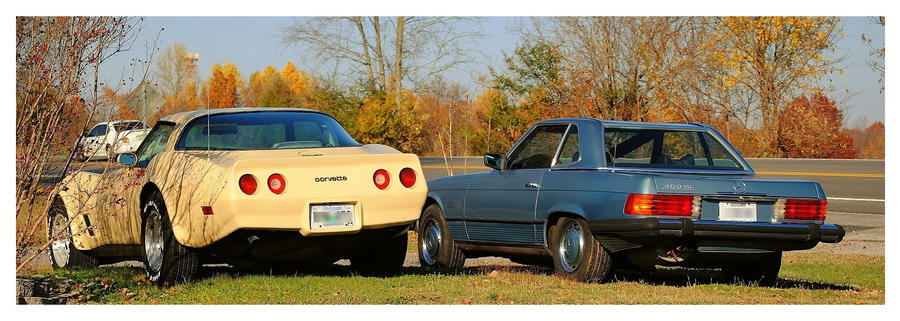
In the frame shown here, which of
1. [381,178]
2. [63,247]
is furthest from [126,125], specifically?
[63,247]

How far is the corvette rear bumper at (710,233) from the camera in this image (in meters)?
8.88

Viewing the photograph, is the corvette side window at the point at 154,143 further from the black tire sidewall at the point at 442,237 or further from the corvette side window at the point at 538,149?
the corvette side window at the point at 538,149

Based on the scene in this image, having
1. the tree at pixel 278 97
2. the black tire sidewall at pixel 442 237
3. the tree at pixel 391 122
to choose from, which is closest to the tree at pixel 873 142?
the tree at pixel 391 122

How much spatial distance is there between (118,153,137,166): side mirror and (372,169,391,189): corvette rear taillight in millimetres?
2292

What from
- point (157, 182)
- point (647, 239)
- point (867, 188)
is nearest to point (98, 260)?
point (157, 182)

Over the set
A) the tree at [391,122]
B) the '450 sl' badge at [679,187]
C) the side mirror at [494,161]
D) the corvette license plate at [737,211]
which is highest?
the tree at [391,122]

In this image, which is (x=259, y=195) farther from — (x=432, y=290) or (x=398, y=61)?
(x=398, y=61)

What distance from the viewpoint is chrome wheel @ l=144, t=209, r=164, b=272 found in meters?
9.29

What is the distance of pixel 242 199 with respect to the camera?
27.5 feet

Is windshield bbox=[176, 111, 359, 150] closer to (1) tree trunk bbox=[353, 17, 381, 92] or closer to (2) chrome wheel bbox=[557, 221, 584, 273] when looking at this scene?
(2) chrome wheel bbox=[557, 221, 584, 273]

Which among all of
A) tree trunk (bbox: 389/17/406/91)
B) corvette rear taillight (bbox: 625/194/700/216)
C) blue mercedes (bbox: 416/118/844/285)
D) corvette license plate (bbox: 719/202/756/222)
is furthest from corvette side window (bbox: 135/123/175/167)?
tree trunk (bbox: 389/17/406/91)

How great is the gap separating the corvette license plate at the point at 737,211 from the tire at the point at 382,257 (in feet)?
8.51

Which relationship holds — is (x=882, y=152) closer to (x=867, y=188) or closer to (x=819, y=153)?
(x=819, y=153)

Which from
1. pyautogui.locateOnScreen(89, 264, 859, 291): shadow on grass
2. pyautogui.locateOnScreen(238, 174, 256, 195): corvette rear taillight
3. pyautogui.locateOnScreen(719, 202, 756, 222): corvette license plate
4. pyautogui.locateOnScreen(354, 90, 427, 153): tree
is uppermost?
pyautogui.locateOnScreen(354, 90, 427, 153): tree
